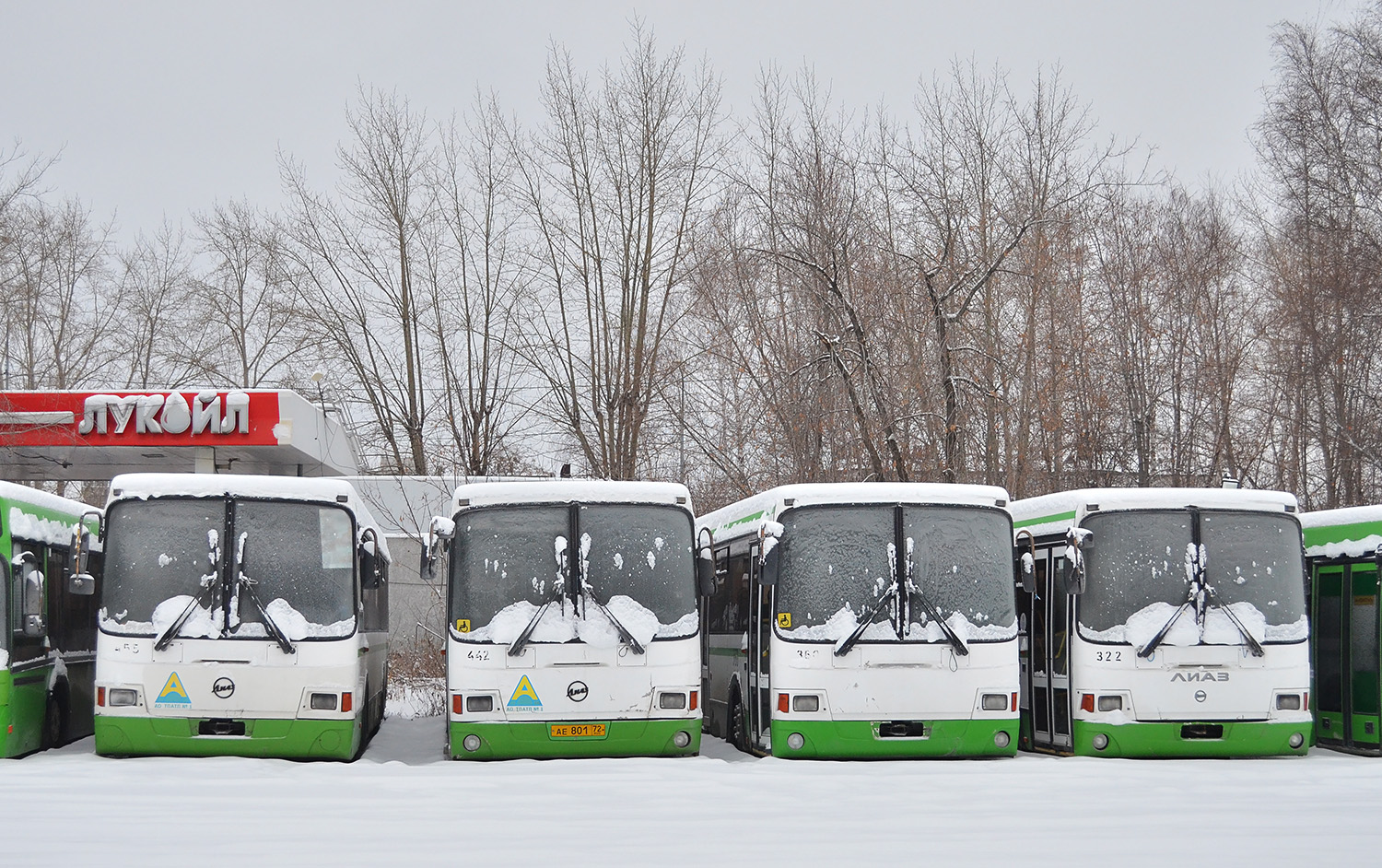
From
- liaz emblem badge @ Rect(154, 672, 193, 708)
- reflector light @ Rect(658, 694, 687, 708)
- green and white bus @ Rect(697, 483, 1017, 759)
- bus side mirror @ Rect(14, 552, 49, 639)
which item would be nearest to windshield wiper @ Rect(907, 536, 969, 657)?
green and white bus @ Rect(697, 483, 1017, 759)

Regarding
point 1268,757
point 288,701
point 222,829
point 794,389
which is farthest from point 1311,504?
point 222,829

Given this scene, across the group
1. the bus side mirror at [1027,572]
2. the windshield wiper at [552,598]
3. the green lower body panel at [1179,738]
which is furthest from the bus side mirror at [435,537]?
the green lower body panel at [1179,738]

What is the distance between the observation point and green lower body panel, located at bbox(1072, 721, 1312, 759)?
45.6ft

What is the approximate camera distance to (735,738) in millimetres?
16016

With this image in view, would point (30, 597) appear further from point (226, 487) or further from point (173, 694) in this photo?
point (226, 487)

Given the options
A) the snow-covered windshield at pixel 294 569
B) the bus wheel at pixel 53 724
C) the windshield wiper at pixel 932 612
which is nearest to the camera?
the windshield wiper at pixel 932 612

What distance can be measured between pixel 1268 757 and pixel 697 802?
23.4 ft

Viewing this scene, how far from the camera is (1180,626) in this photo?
14.1 metres

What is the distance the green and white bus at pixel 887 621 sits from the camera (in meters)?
13.5

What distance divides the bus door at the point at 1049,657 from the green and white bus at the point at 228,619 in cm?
684

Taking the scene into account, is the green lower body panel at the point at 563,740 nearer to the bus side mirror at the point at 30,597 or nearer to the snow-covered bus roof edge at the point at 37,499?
the bus side mirror at the point at 30,597

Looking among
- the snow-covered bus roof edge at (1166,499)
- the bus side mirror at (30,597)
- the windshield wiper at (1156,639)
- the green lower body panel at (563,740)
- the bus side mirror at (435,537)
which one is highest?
the snow-covered bus roof edge at (1166,499)

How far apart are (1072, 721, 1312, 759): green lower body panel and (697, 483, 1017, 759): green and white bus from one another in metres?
0.88

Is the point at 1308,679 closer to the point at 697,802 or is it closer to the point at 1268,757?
the point at 1268,757
